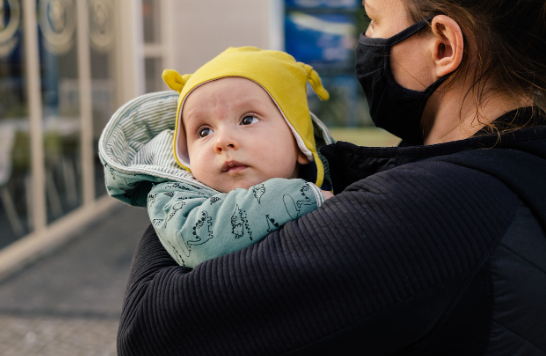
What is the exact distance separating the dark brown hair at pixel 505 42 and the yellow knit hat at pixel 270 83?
1.50 ft

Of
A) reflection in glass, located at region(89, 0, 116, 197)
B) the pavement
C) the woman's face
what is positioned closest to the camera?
the woman's face

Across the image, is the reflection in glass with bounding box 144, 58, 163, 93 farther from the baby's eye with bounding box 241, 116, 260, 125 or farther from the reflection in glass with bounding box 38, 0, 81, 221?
the baby's eye with bounding box 241, 116, 260, 125

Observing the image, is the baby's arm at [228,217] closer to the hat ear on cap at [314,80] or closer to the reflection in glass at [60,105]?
the hat ear on cap at [314,80]

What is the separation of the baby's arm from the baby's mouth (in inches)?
5.1

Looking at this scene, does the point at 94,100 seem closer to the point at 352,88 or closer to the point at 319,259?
the point at 352,88

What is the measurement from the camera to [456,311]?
105cm

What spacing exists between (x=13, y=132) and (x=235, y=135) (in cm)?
423

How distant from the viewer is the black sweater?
3.39 ft

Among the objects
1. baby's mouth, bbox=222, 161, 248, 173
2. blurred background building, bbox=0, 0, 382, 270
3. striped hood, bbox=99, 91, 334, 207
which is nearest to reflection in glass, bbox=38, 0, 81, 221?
blurred background building, bbox=0, 0, 382, 270

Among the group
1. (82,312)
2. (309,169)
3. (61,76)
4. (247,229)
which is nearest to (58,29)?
(61,76)

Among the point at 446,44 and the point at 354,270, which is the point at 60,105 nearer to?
the point at 446,44

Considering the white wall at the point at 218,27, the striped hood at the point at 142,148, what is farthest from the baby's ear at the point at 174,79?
the white wall at the point at 218,27

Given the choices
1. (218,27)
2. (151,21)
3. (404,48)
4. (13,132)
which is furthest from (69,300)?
(151,21)

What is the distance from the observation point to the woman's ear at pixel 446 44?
4.20 ft
